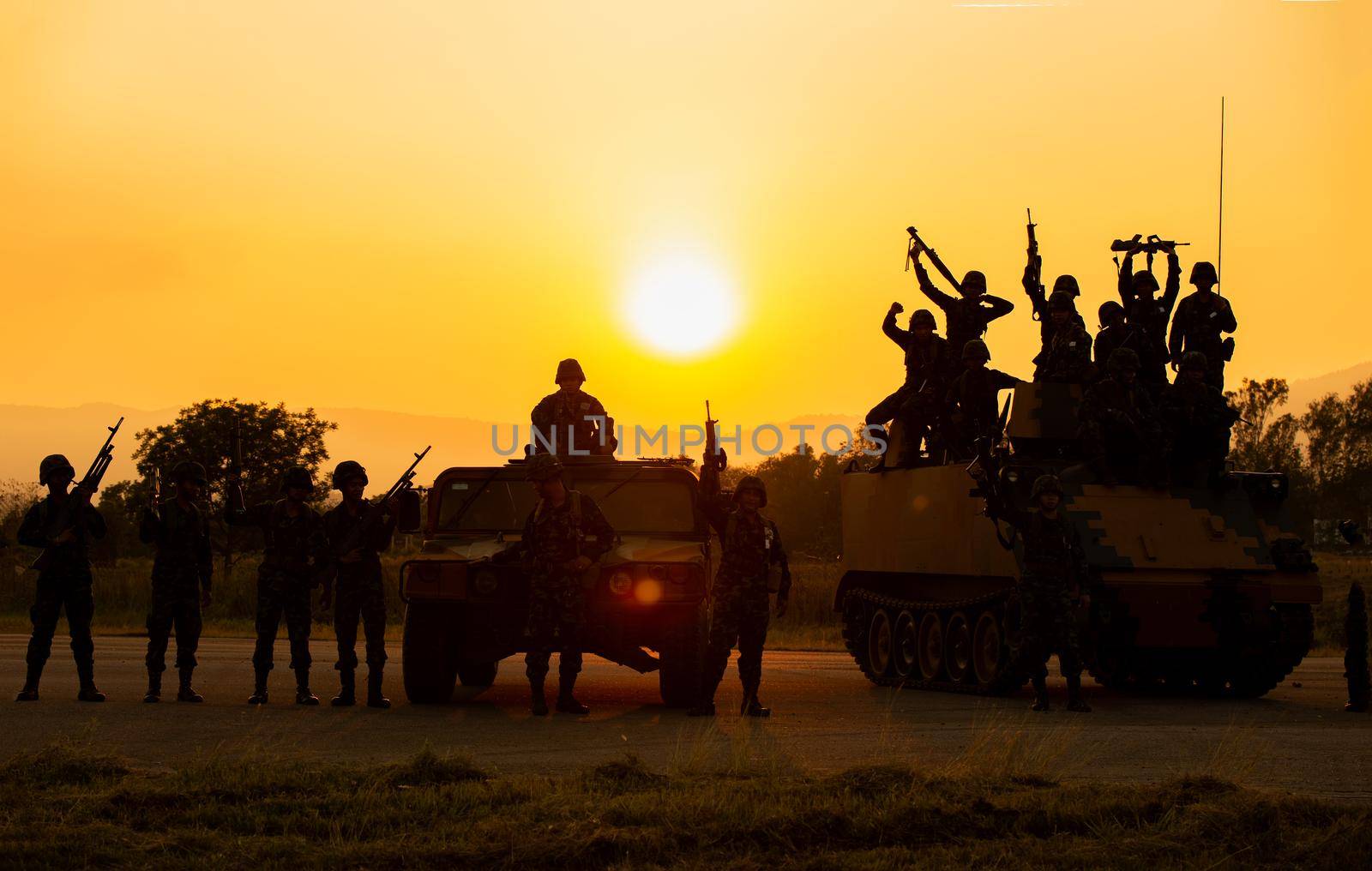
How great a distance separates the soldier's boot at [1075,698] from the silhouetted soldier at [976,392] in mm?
3502

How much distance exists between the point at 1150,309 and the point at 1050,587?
17.4ft

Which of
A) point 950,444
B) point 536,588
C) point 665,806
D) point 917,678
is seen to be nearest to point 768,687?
point 917,678

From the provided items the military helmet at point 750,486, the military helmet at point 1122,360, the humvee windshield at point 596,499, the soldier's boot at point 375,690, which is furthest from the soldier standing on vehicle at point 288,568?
the military helmet at point 1122,360

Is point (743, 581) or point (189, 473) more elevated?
point (189, 473)

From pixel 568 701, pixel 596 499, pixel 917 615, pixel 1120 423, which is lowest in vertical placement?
pixel 568 701

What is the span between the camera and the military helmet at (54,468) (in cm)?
1384

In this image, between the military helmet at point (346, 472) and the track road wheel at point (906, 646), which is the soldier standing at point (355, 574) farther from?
the track road wheel at point (906, 646)

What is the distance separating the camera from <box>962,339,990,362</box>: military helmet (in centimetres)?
1781

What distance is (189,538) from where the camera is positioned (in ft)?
46.2

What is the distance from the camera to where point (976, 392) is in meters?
17.9

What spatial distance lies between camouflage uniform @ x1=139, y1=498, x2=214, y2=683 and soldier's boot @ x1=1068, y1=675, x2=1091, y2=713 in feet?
23.6

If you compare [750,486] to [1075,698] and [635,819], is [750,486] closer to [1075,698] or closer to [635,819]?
[1075,698]

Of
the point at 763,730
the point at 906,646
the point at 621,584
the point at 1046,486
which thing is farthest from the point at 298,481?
the point at 906,646

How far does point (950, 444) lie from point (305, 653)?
7.39 metres
